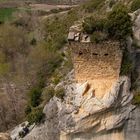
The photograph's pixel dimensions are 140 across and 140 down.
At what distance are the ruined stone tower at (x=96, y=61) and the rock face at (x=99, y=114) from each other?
0.98ft

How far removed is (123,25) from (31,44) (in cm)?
2656

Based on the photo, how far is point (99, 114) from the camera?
19734 millimetres

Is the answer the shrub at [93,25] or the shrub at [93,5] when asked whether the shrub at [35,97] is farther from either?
the shrub at [93,5]

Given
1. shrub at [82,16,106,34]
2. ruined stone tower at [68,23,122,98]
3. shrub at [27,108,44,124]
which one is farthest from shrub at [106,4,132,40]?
shrub at [27,108,44,124]

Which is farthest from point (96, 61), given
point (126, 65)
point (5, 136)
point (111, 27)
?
point (5, 136)

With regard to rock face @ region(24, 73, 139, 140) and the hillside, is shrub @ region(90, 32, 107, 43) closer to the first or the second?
the hillside

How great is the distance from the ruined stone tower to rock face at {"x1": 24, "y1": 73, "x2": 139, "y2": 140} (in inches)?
11.7

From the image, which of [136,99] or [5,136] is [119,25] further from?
[5,136]

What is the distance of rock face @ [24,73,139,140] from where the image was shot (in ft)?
64.5

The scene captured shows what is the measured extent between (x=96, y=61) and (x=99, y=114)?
7.11 feet

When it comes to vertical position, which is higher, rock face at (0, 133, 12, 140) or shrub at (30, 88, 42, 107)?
shrub at (30, 88, 42, 107)

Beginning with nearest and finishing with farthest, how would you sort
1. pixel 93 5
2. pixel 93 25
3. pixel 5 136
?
pixel 93 25, pixel 5 136, pixel 93 5

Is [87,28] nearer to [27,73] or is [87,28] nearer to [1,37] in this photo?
[27,73]

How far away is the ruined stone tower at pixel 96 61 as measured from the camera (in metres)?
19.6
